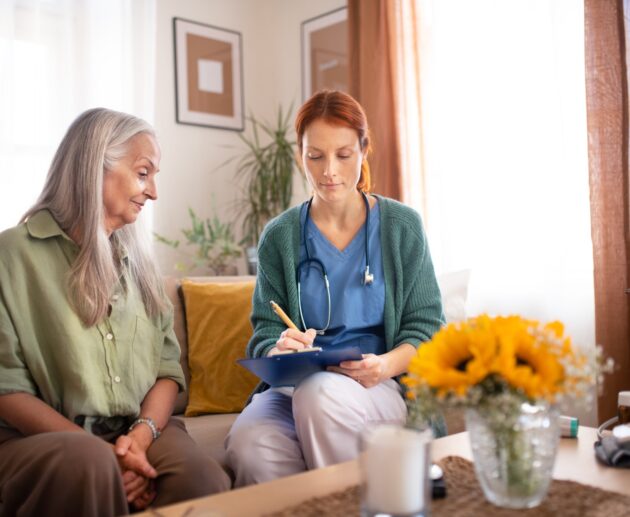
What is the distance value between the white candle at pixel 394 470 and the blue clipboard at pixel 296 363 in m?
0.53

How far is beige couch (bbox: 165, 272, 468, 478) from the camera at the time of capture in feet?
6.56

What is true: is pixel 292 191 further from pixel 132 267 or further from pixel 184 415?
pixel 132 267

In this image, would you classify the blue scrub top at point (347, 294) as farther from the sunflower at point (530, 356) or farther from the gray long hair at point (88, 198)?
the sunflower at point (530, 356)

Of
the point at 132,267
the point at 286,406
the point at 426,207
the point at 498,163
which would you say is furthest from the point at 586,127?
the point at 132,267

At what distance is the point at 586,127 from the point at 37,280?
5.98 feet

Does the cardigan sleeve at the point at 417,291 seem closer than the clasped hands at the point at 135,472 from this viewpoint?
No

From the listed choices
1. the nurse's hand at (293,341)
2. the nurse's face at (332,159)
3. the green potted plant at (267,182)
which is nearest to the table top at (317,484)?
the nurse's hand at (293,341)

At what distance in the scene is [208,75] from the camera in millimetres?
3818

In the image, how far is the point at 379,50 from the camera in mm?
3156

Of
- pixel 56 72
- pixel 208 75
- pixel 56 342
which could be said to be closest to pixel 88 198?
pixel 56 342

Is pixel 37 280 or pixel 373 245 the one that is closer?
pixel 37 280

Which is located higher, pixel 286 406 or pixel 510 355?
pixel 510 355

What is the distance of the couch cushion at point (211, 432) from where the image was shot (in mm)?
1905

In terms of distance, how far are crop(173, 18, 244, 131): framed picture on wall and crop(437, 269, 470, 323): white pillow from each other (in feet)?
6.25
